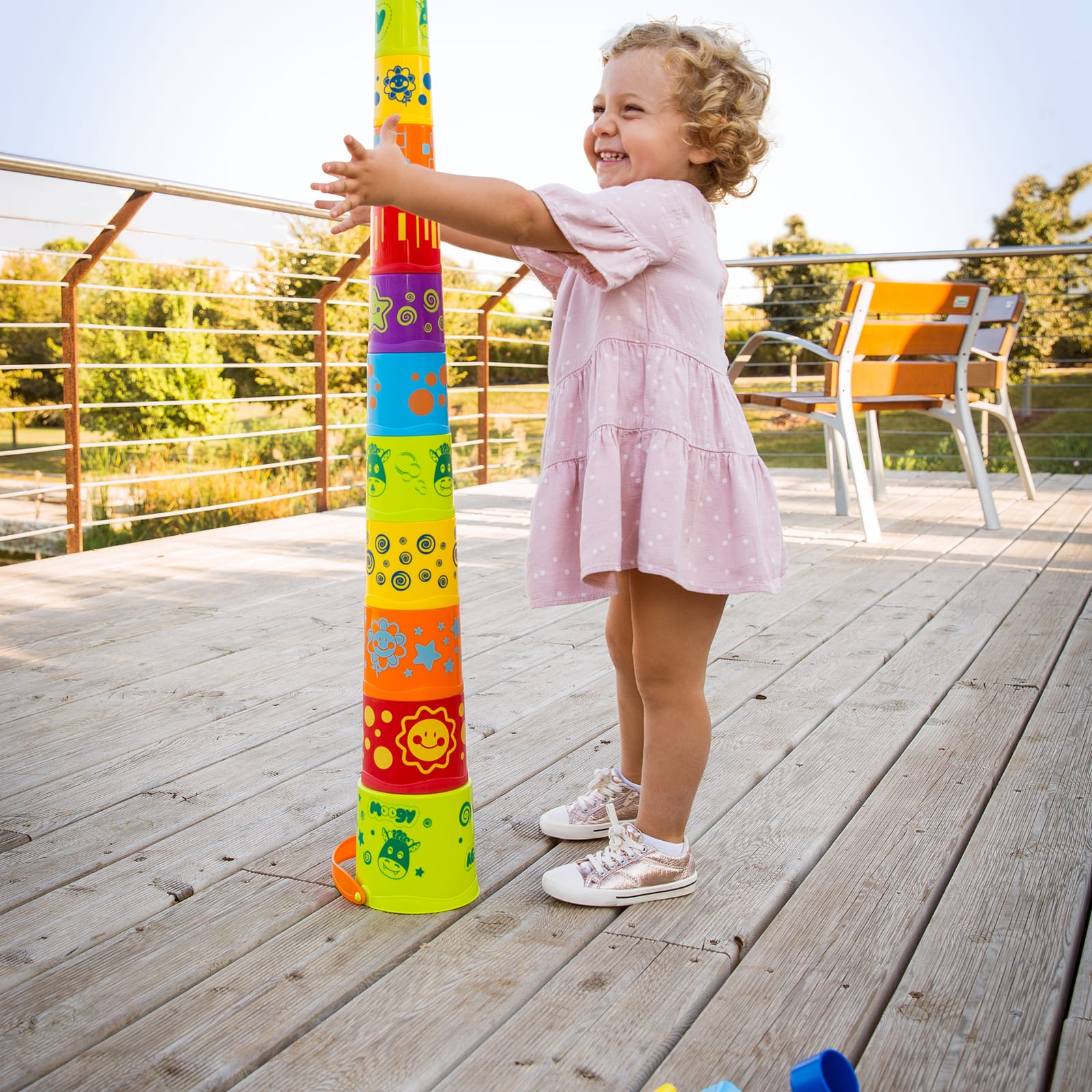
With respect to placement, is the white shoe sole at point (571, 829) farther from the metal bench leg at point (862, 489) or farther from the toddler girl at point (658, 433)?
the metal bench leg at point (862, 489)

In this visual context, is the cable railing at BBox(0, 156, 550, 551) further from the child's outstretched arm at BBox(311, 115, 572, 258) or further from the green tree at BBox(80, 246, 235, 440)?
the child's outstretched arm at BBox(311, 115, 572, 258)

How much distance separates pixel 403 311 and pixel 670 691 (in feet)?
1.77

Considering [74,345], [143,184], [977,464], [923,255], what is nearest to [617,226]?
[143,184]

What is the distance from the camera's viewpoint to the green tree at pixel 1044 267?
12633mm

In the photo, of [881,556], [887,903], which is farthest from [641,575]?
[881,556]

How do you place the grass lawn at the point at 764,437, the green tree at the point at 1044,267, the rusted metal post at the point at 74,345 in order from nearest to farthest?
1. the rusted metal post at the point at 74,345
2. the grass lawn at the point at 764,437
3. the green tree at the point at 1044,267

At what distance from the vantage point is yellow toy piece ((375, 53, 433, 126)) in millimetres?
1210

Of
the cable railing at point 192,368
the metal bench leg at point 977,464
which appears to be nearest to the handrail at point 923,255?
the metal bench leg at point 977,464

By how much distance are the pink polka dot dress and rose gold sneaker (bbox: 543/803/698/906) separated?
31cm

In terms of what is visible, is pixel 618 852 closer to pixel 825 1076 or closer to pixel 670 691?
pixel 670 691

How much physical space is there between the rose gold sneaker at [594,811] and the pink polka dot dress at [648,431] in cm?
30

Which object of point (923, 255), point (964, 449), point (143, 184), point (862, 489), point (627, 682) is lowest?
point (627, 682)

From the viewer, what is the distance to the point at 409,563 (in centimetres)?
125

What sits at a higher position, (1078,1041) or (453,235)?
(453,235)
